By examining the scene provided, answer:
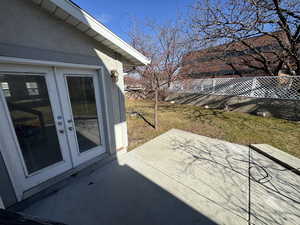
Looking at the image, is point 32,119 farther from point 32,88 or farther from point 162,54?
point 162,54

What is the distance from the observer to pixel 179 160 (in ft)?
11.0

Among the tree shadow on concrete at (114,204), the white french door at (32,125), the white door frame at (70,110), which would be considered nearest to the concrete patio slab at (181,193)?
the tree shadow on concrete at (114,204)

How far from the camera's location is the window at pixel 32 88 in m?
2.16

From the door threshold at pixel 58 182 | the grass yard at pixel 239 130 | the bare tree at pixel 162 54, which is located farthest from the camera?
the bare tree at pixel 162 54

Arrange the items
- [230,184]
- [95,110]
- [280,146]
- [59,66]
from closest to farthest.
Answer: [59,66], [230,184], [95,110], [280,146]

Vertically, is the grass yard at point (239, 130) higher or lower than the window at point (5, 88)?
lower

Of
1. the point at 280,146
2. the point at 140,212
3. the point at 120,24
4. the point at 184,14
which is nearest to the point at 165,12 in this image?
the point at 184,14

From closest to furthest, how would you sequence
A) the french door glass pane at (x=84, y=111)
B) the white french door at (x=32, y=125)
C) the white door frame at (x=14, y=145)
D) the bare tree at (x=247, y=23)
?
the white door frame at (x=14, y=145) → the white french door at (x=32, y=125) → the french door glass pane at (x=84, y=111) → the bare tree at (x=247, y=23)

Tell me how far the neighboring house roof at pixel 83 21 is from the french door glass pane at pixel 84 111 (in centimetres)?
92

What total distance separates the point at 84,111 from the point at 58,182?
4.98ft

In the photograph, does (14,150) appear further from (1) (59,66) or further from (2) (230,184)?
(2) (230,184)

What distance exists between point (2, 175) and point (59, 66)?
194 centimetres

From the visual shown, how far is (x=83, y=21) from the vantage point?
2.21 meters

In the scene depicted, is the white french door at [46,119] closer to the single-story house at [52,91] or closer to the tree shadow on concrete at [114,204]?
the single-story house at [52,91]
